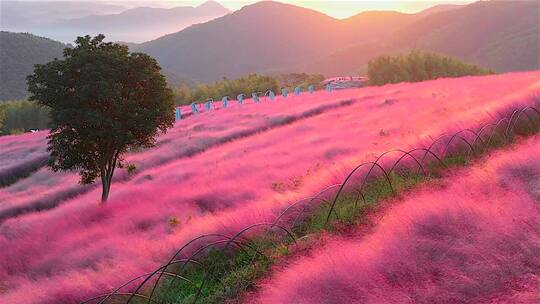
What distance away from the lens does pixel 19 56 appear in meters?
151

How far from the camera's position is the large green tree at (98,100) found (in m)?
16.0

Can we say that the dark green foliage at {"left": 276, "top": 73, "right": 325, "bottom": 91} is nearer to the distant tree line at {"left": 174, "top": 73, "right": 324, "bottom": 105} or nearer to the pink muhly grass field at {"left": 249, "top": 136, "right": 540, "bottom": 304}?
the distant tree line at {"left": 174, "top": 73, "right": 324, "bottom": 105}

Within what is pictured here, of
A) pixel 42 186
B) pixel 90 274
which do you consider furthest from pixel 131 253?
pixel 42 186

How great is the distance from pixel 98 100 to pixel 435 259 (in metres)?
12.7

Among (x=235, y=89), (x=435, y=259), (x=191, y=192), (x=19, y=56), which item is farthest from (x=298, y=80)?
(x=19, y=56)

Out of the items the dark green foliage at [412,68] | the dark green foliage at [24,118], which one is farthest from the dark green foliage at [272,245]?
the dark green foliage at [24,118]

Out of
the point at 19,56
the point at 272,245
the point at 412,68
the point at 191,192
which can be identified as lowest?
the point at 272,245

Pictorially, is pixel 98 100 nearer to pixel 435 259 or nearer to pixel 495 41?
pixel 435 259

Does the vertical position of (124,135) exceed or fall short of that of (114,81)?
it falls short

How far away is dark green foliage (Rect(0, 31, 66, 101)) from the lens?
462ft

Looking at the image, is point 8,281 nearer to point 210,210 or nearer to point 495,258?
point 210,210

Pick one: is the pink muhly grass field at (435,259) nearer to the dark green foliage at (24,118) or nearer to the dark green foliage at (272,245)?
the dark green foliage at (272,245)

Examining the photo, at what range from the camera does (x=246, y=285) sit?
29.3 feet

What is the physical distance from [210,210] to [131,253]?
3.07 meters
